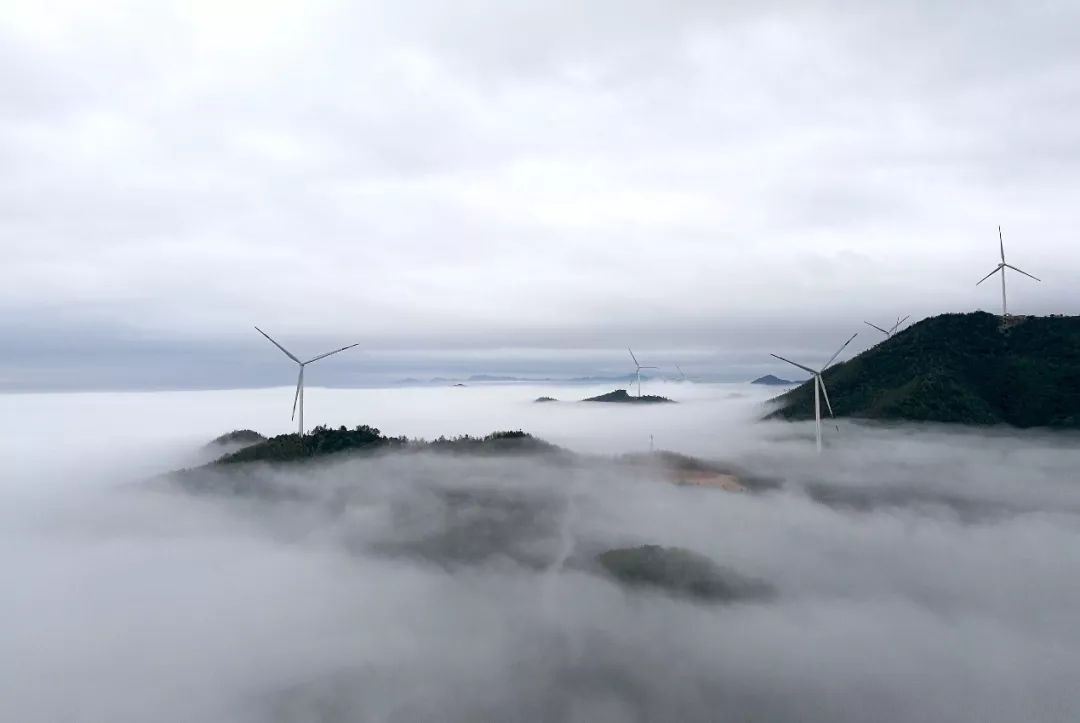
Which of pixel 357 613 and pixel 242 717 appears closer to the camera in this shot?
pixel 242 717

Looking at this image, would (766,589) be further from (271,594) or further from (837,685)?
(271,594)

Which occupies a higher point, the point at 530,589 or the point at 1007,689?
the point at 530,589

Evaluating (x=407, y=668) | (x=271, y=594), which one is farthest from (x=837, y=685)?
(x=271, y=594)

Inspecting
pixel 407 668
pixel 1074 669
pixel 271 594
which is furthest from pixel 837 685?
pixel 271 594

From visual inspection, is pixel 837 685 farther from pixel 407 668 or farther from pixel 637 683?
pixel 407 668

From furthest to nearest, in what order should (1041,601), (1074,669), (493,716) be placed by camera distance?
(1041,601)
(1074,669)
(493,716)

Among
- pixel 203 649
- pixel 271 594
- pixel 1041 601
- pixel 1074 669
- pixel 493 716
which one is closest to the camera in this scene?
pixel 493 716

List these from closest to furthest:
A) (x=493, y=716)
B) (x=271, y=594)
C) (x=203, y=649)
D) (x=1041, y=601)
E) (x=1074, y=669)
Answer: (x=493, y=716) → (x=1074, y=669) → (x=203, y=649) → (x=1041, y=601) → (x=271, y=594)

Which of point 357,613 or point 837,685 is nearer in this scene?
point 837,685

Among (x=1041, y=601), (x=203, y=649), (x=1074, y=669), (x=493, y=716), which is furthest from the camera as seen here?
(x=1041, y=601)
